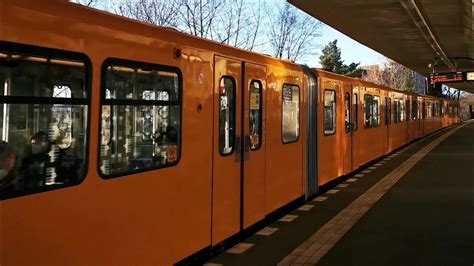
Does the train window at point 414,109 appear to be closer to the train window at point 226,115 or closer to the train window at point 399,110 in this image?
the train window at point 399,110

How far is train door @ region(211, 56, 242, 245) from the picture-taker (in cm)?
584

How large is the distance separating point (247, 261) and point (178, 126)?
1811 millimetres

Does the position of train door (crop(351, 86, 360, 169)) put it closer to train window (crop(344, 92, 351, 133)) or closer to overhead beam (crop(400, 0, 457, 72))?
train window (crop(344, 92, 351, 133))

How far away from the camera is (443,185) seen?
11.2 metres

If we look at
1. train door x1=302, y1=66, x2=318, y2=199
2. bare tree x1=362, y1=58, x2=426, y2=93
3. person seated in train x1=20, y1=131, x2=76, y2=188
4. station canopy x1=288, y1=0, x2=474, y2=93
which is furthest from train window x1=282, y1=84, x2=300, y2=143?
bare tree x1=362, y1=58, x2=426, y2=93

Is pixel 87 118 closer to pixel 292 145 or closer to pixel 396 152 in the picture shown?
pixel 292 145

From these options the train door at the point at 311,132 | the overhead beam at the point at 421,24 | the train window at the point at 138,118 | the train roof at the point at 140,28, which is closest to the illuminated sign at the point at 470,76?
the overhead beam at the point at 421,24

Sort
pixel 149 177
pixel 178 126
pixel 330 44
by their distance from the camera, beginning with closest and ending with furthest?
pixel 149 177 < pixel 178 126 < pixel 330 44

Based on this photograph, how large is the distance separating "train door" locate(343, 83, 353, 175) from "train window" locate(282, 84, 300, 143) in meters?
3.70

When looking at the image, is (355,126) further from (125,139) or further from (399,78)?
(399,78)

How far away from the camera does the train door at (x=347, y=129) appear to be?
1232 centimetres

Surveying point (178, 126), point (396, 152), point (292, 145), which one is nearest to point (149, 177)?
point (178, 126)

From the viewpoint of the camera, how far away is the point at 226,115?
6.14 metres

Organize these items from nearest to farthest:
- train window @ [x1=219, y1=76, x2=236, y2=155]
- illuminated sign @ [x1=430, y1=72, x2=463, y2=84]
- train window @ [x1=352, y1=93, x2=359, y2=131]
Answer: train window @ [x1=219, y1=76, x2=236, y2=155] < train window @ [x1=352, y1=93, x2=359, y2=131] < illuminated sign @ [x1=430, y1=72, x2=463, y2=84]
